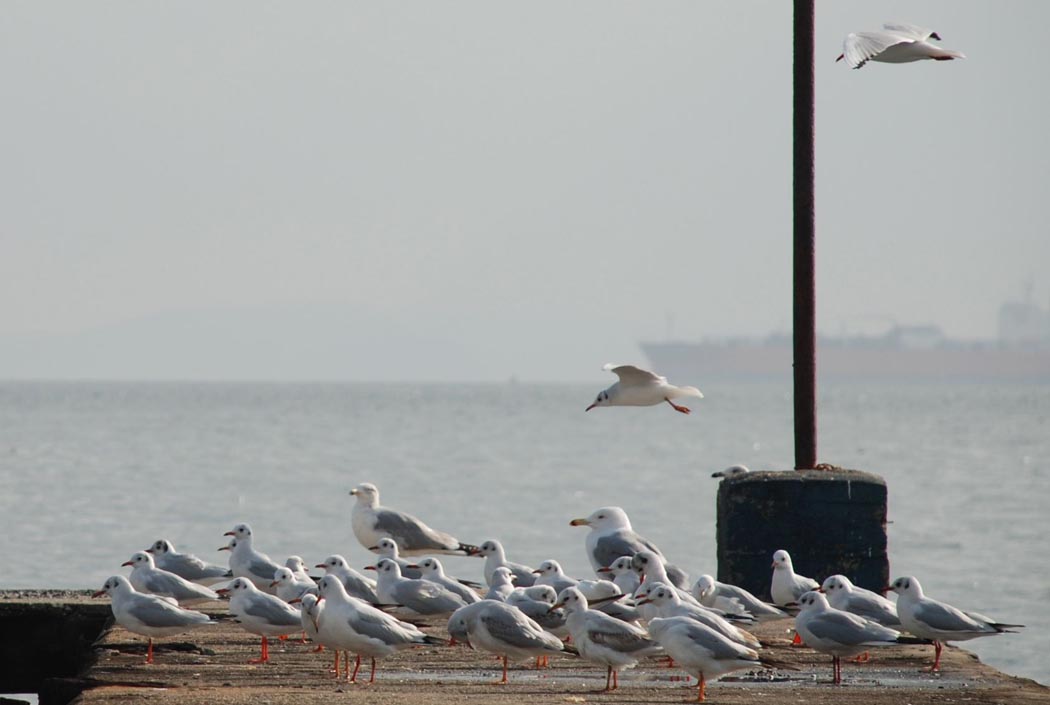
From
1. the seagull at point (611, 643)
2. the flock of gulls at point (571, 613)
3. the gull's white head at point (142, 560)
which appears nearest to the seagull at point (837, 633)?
the flock of gulls at point (571, 613)

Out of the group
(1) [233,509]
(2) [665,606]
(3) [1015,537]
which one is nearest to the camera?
(2) [665,606]

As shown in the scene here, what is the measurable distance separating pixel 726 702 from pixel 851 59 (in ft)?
16.5

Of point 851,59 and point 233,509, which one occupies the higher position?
point 851,59

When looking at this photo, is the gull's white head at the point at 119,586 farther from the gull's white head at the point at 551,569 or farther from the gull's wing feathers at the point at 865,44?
the gull's wing feathers at the point at 865,44

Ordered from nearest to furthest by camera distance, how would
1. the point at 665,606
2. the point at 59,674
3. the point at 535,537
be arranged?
the point at 665,606 → the point at 59,674 → the point at 535,537

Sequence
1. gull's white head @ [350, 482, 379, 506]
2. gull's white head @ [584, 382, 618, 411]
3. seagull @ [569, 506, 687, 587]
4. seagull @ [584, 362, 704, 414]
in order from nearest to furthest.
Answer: seagull @ [569, 506, 687, 587]
seagull @ [584, 362, 704, 414]
gull's white head @ [584, 382, 618, 411]
gull's white head @ [350, 482, 379, 506]

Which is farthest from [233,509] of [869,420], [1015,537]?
[869,420]

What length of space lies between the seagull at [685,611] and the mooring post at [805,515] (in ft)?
4.46

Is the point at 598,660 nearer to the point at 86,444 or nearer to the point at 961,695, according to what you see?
the point at 961,695

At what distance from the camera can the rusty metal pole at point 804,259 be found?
12.9 metres

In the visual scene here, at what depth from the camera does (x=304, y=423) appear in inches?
4333

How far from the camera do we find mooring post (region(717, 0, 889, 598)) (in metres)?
12.3

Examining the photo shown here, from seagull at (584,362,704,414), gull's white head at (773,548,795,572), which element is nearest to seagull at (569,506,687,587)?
seagull at (584,362,704,414)

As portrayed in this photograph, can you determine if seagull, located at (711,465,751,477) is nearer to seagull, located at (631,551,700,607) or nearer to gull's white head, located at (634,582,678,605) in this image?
seagull, located at (631,551,700,607)
